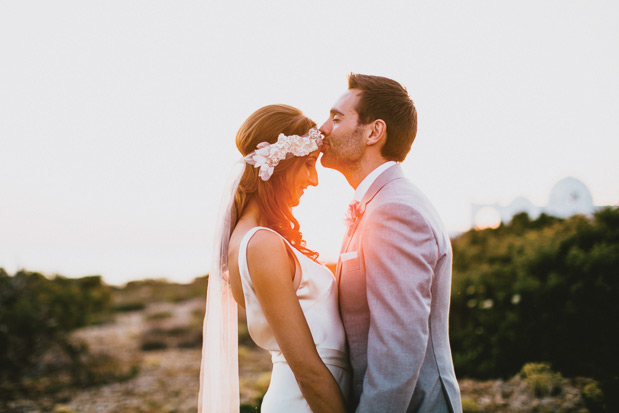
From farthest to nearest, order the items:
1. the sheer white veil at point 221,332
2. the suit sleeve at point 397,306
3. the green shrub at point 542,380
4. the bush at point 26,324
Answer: the bush at point 26,324 → the green shrub at point 542,380 → the sheer white veil at point 221,332 → the suit sleeve at point 397,306

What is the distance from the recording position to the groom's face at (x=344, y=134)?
2801 mm

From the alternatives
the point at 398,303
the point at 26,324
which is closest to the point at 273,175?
the point at 398,303

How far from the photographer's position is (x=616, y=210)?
5.83 metres

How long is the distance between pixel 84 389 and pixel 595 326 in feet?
25.8

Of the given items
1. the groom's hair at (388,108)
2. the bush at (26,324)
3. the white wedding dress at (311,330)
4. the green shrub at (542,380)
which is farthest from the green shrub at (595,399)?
the bush at (26,324)

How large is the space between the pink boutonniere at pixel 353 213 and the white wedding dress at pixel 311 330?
1.19ft

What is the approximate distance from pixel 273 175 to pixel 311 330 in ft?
3.03

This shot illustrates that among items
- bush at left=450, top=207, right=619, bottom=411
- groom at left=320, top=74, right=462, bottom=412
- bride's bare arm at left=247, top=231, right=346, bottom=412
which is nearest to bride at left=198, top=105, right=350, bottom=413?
bride's bare arm at left=247, top=231, right=346, bottom=412

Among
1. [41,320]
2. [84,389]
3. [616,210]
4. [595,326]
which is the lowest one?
[84,389]

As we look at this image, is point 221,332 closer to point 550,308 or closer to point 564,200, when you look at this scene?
point 550,308

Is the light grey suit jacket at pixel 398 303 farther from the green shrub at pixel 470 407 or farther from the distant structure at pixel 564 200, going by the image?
the distant structure at pixel 564 200

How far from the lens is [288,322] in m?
2.16

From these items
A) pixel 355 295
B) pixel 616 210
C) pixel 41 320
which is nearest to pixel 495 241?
pixel 616 210

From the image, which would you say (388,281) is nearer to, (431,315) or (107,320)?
(431,315)
